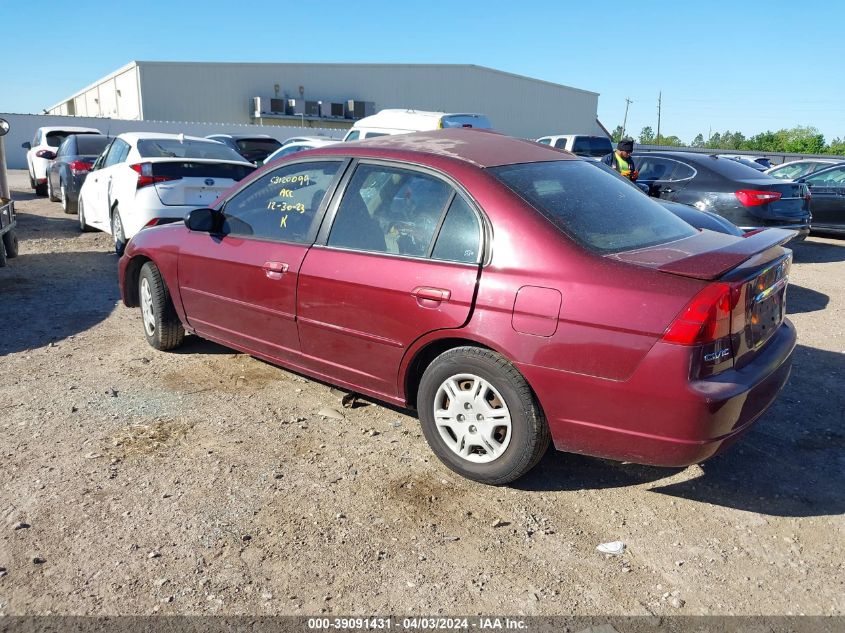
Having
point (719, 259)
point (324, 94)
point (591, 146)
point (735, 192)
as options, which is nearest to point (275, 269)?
point (719, 259)

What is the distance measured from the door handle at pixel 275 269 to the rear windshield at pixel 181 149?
5.17m

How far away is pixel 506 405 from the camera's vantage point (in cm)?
333

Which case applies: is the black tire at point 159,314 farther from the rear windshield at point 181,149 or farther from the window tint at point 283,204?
the rear windshield at point 181,149

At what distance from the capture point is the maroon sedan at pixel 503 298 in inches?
116

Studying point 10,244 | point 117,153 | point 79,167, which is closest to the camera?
point 10,244

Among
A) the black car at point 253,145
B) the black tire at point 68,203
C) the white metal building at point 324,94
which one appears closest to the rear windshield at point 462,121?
the black car at point 253,145

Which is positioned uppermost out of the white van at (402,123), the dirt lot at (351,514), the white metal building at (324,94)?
the white metal building at (324,94)

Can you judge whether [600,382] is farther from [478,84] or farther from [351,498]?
[478,84]

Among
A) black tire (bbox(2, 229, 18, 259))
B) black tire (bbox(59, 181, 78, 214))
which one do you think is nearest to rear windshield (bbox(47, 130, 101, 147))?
black tire (bbox(59, 181, 78, 214))

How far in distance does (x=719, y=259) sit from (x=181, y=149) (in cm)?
767

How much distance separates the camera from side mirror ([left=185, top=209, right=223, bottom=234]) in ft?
15.4

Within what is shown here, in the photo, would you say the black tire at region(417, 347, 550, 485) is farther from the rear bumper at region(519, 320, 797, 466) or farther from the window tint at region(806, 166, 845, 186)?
the window tint at region(806, 166, 845, 186)

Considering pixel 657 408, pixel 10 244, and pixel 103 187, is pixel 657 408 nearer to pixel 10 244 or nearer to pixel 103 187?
pixel 10 244

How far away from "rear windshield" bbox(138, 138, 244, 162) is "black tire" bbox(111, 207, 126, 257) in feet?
2.85
